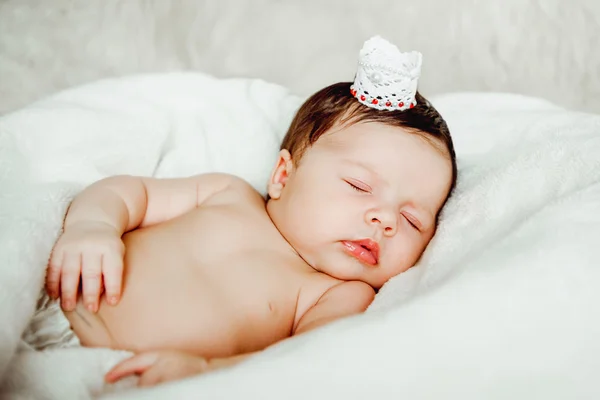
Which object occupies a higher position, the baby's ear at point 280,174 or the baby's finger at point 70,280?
the baby's ear at point 280,174

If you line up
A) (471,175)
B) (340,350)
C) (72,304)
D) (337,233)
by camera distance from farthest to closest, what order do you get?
(471,175) → (337,233) → (72,304) → (340,350)

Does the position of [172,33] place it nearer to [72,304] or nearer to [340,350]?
[72,304]

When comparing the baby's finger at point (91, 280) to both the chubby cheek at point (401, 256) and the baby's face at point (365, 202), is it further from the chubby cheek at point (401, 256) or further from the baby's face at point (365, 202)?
the chubby cheek at point (401, 256)

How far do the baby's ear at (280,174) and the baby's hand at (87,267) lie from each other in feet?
1.01

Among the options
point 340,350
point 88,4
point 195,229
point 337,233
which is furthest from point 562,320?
point 88,4

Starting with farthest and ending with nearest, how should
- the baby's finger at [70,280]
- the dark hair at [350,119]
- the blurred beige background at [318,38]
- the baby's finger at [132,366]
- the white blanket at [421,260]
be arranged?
the blurred beige background at [318,38], the dark hair at [350,119], the baby's finger at [70,280], the baby's finger at [132,366], the white blanket at [421,260]

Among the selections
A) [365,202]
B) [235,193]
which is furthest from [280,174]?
[365,202]

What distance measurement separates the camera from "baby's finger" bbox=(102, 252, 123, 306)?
858 mm

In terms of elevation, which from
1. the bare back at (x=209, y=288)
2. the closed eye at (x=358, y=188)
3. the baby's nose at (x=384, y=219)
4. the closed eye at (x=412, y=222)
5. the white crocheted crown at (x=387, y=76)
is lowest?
the bare back at (x=209, y=288)

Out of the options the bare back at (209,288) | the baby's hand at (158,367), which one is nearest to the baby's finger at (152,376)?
the baby's hand at (158,367)

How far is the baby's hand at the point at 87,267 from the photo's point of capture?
2.77 feet

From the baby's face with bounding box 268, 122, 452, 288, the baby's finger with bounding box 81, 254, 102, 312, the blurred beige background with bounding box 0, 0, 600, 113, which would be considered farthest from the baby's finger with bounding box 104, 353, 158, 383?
the blurred beige background with bounding box 0, 0, 600, 113

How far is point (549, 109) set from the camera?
50.4 inches

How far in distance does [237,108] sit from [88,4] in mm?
481
